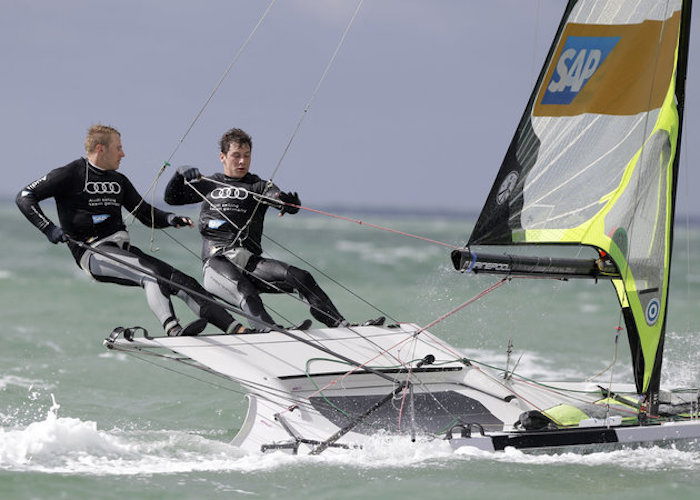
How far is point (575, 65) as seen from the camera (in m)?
5.78

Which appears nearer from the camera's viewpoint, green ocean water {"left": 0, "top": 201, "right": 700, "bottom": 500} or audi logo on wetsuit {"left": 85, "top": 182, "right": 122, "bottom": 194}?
green ocean water {"left": 0, "top": 201, "right": 700, "bottom": 500}

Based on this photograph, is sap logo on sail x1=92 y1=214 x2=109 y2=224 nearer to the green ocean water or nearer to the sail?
the green ocean water

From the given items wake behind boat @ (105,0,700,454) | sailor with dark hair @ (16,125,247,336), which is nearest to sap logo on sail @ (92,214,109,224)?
sailor with dark hair @ (16,125,247,336)

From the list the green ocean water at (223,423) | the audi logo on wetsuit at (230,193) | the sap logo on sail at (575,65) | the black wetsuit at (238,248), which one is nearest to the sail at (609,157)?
the sap logo on sail at (575,65)

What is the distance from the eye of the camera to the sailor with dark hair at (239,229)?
5879mm

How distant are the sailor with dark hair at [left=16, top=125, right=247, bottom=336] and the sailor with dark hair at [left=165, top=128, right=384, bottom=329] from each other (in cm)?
19

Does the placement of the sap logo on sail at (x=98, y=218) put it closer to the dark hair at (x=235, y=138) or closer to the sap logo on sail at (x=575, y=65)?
the dark hair at (x=235, y=138)

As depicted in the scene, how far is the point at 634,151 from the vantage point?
5.82m

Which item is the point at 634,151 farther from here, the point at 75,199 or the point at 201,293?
the point at 75,199

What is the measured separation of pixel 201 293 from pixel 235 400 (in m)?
2.61

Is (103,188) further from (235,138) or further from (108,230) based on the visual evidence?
(235,138)

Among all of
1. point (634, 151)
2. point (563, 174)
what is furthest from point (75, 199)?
point (634, 151)

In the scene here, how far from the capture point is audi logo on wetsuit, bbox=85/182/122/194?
5590mm

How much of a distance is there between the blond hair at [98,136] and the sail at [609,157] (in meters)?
2.15
